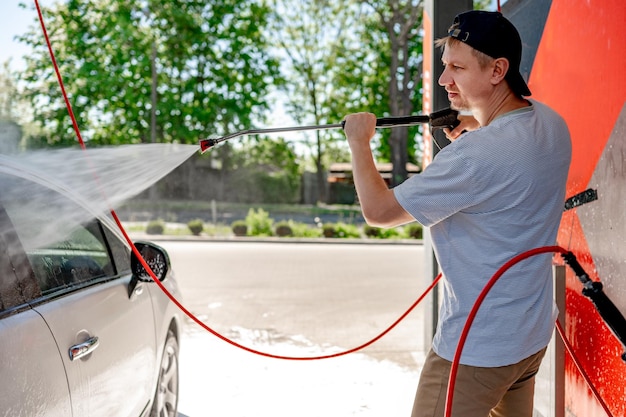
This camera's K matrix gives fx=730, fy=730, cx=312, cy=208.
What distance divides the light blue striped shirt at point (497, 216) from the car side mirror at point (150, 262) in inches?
62.6

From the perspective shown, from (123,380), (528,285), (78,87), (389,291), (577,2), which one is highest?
(78,87)

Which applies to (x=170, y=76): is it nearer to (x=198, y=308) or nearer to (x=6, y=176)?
(x=198, y=308)

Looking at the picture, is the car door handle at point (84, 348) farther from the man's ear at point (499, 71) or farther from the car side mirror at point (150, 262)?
the man's ear at point (499, 71)

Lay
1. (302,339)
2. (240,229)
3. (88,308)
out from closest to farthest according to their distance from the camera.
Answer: (88,308)
(302,339)
(240,229)

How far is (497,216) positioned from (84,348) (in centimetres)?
140

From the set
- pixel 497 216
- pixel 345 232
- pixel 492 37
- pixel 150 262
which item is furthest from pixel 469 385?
pixel 345 232

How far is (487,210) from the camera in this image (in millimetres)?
2104

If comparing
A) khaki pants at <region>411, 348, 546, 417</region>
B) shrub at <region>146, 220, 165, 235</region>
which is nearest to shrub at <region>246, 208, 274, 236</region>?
shrub at <region>146, 220, 165, 235</region>

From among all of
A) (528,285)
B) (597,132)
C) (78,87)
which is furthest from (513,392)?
(78,87)

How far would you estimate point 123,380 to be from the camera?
2.91m

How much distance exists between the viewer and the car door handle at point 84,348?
233cm

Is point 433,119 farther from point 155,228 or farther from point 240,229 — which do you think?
point 155,228

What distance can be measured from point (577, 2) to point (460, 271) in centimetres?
191

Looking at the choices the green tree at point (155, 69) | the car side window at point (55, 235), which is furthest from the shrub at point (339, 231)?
the car side window at point (55, 235)
